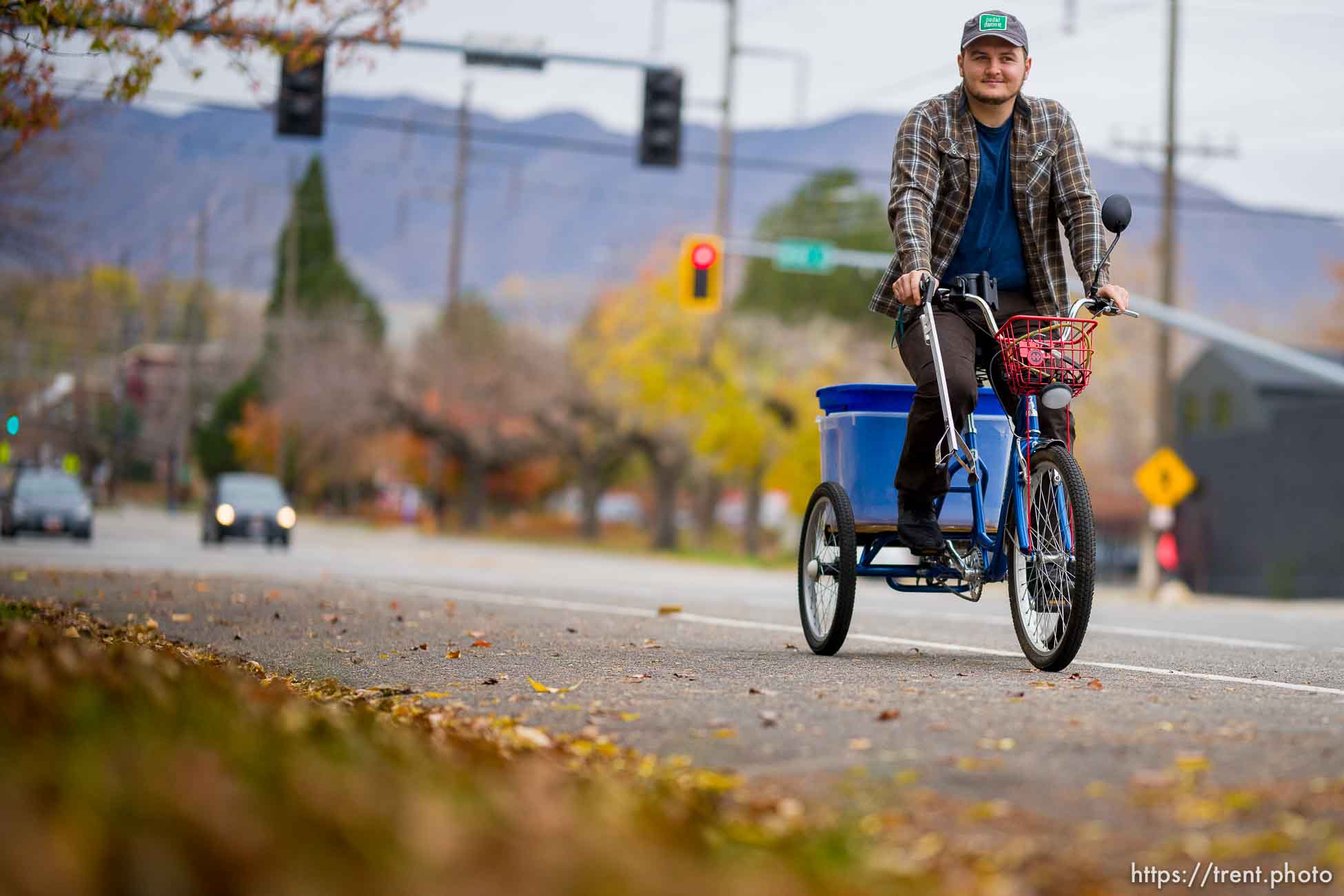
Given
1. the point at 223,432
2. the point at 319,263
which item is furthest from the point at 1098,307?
the point at 223,432

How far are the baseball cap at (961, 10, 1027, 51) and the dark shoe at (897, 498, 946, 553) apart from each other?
188 cm

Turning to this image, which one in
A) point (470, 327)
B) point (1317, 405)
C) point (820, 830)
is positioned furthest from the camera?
point (470, 327)

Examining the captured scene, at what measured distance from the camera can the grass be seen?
8.46ft

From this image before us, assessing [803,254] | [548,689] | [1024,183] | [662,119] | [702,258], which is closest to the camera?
[548,689]

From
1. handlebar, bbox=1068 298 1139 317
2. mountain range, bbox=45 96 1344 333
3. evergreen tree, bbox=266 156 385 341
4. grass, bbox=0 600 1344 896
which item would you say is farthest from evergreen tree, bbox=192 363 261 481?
grass, bbox=0 600 1344 896

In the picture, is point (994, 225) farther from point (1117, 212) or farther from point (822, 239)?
point (822, 239)

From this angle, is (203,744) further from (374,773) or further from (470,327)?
(470,327)

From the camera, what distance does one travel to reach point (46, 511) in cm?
3397

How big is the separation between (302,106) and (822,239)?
195 feet

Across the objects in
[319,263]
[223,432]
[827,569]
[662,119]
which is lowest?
[827,569]

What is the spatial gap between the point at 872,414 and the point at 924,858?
4.19m

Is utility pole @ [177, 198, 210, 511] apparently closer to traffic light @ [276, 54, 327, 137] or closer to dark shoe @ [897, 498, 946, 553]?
traffic light @ [276, 54, 327, 137]

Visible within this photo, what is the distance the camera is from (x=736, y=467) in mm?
48094

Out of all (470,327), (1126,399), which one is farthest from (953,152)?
(1126,399)
